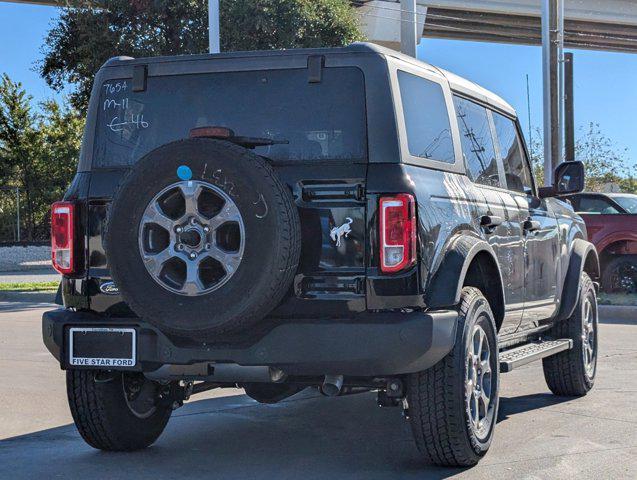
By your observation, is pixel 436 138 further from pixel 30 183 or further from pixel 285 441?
pixel 30 183

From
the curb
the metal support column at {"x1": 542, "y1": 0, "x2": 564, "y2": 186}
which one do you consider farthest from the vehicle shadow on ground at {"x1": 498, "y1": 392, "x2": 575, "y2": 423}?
the metal support column at {"x1": 542, "y1": 0, "x2": 564, "y2": 186}

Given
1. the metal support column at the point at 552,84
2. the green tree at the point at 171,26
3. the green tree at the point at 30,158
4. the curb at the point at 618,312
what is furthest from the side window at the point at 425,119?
the green tree at the point at 30,158

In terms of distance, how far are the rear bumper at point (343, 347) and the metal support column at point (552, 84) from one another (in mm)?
18554

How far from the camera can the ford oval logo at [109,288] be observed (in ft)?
17.7

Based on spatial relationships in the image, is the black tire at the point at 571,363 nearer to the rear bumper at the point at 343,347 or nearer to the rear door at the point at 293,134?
the rear bumper at the point at 343,347

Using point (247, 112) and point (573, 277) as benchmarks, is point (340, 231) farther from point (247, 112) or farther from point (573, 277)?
point (573, 277)

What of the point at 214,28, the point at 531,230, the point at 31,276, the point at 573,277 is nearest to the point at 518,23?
the point at 31,276

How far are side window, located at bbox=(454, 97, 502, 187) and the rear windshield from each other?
40.2 inches

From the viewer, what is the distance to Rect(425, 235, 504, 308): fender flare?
513 centimetres

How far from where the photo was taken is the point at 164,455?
586 centimetres

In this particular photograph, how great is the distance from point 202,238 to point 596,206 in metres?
13.0

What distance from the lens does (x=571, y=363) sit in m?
7.70

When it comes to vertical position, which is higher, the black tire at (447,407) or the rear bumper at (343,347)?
the rear bumper at (343,347)

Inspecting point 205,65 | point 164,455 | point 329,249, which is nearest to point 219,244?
point 329,249
